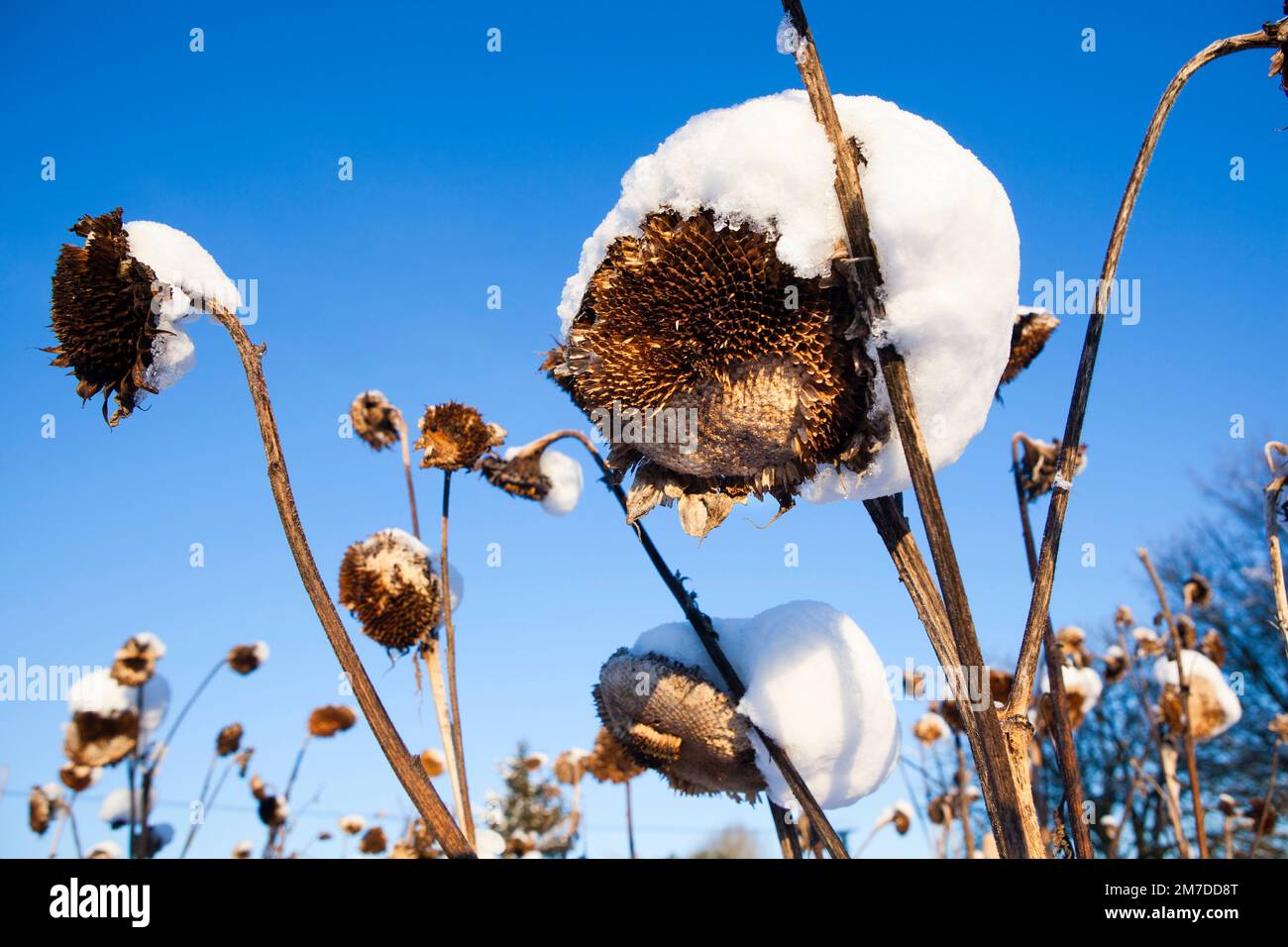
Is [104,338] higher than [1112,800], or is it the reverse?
[104,338]

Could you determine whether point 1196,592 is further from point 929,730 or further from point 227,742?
point 227,742

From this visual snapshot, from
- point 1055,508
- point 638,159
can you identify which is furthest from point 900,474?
point 638,159

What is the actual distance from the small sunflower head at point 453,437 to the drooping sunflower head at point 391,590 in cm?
34

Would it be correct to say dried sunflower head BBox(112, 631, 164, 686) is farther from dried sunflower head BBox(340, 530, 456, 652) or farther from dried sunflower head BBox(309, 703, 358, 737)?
dried sunflower head BBox(340, 530, 456, 652)

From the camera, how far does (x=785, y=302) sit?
1101mm

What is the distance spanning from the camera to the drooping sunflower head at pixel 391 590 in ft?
9.97

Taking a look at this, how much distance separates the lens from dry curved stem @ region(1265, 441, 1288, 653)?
6.08 feet

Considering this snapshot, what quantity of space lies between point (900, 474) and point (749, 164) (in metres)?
0.43

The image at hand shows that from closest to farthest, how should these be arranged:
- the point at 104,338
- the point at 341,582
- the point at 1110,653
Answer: the point at 104,338, the point at 341,582, the point at 1110,653

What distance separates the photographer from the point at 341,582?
3.09m

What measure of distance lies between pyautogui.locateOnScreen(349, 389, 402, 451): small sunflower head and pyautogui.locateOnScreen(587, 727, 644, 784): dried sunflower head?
1795mm

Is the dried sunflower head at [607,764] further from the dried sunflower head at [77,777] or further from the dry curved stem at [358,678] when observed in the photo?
the dry curved stem at [358,678]
